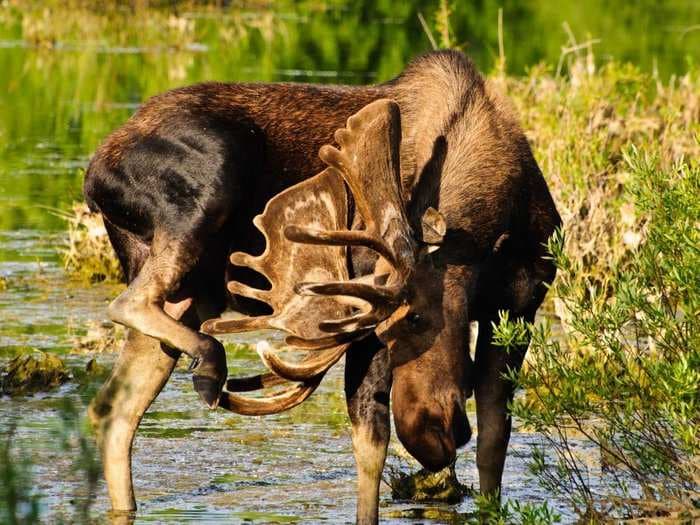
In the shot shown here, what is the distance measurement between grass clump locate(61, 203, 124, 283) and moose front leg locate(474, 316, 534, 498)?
5.35 meters

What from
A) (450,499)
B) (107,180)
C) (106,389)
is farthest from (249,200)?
(450,499)

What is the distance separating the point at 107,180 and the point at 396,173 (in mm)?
1479

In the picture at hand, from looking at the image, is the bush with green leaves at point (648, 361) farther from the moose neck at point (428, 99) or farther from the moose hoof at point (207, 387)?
the moose hoof at point (207, 387)

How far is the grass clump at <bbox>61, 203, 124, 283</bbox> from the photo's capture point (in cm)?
1277

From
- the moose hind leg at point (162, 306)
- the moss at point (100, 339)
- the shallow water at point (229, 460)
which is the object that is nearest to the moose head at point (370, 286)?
the moose hind leg at point (162, 306)

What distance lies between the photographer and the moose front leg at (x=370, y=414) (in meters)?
7.42

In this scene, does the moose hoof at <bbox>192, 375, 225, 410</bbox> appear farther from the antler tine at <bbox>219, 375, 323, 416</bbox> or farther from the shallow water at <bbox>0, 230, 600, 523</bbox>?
the shallow water at <bbox>0, 230, 600, 523</bbox>

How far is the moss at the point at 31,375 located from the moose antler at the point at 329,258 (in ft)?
8.73

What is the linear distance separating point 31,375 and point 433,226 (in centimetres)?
375

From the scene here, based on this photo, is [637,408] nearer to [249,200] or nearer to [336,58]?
[249,200]

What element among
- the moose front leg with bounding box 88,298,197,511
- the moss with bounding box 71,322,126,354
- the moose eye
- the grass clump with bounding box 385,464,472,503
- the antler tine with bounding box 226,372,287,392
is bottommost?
the moss with bounding box 71,322,126,354

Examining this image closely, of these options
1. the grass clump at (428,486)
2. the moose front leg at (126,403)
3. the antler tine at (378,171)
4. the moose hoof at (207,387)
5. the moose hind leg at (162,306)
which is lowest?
the grass clump at (428,486)

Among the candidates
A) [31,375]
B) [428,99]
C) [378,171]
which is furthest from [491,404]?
[31,375]

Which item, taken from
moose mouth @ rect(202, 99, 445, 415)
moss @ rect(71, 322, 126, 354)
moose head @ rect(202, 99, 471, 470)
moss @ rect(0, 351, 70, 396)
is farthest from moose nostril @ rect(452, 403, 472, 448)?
moss @ rect(71, 322, 126, 354)
